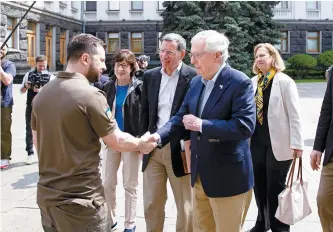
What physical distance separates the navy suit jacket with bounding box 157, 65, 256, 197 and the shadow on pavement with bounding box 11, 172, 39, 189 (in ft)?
13.7

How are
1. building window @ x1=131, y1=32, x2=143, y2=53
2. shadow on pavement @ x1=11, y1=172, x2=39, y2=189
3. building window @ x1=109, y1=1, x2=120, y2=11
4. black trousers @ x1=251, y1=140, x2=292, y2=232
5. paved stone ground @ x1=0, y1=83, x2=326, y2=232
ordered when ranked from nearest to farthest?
black trousers @ x1=251, y1=140, x2=292, y2=232 → paved stone ground @ x1=0, y1=83, x2=326, y2=232 → shadow on pavement @ x1=11, y1=172, x2=39, y2=189 → building window @ x1=109, y1=1, x2=120, y2=11 → building window @ x1=131, y1=32, x2=143, y2=53

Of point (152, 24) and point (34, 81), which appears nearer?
point (34, 81)

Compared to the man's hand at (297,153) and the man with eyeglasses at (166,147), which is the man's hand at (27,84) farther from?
the man's hand at (297,153)

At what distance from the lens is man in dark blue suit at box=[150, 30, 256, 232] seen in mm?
3191

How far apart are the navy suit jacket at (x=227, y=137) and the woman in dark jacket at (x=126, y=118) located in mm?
1635

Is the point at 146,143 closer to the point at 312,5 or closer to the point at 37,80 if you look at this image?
the point at 37,80

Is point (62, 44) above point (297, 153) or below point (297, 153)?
above

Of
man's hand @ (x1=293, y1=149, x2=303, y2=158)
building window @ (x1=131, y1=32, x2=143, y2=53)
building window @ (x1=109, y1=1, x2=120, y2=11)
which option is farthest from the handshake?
building window @ (x1=109, y1=1, x2=120, y2=11)

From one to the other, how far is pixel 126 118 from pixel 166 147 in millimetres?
896

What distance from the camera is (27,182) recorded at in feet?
23.1

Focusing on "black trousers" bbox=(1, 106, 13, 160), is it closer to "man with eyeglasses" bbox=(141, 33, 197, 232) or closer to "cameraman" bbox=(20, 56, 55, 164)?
"cameraman" bbox=(20, 56, 55, 164)

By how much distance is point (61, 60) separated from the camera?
32.4 metres

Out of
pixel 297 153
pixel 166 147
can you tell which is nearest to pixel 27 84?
pixel 166 147

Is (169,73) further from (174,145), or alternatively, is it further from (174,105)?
(174,145)
